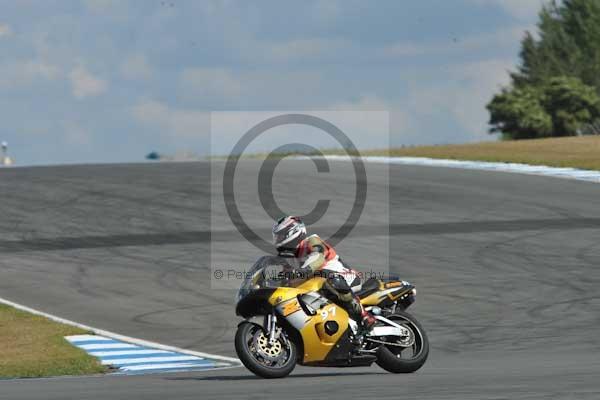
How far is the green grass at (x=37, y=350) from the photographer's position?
15422 mm

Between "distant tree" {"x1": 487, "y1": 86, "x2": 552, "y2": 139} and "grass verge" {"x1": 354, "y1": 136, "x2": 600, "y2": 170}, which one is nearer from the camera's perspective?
"grass verge" {"x1": 354, "y1": 136, "x2": 600, "y2": 170}

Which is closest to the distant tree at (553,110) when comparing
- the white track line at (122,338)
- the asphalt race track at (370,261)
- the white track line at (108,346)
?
the asphalt race track at (370,261)

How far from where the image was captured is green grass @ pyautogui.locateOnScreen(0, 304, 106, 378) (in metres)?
15.4

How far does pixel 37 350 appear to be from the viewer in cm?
1694

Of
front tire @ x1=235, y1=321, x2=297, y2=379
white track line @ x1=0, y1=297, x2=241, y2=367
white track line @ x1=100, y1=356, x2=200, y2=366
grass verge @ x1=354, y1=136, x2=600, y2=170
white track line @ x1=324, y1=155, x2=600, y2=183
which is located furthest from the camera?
grass verge @ x1=354, y1=136, x2=600, y2=170

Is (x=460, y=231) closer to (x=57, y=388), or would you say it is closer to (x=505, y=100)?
(x=57, y=388)

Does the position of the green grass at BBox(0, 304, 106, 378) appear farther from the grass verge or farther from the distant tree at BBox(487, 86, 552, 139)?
the distant tree at BBox(487, 86, 552, 139)

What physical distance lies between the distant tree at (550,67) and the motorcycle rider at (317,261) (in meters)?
71.3

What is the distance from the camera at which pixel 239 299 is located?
1278cm

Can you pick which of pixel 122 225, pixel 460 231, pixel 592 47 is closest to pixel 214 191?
pixel 122 225

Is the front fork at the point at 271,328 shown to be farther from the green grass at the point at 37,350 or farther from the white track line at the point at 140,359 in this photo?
the white track line at the point at 140,359

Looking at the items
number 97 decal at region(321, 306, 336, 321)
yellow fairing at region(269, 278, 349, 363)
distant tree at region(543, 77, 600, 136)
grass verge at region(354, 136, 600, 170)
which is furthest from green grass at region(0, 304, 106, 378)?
distant tree at region(543, 77, 600, 136)

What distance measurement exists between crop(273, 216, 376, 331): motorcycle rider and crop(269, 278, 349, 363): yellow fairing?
0.16 meters

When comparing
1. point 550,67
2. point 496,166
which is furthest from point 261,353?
point 550,67
